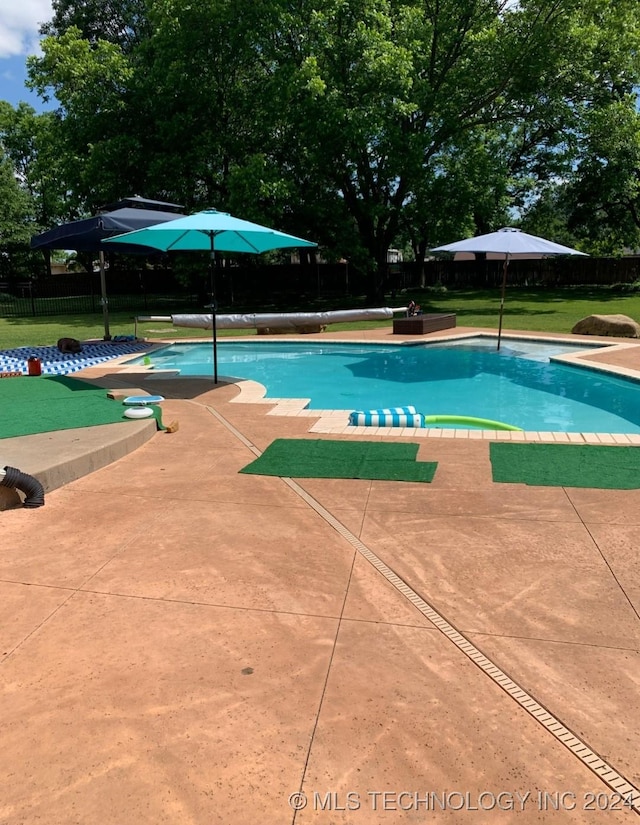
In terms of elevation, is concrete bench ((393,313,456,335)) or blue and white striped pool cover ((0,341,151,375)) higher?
concrete bench ((393,313,456,335))

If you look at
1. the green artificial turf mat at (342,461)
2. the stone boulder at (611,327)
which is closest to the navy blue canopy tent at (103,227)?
the green artificial turf mat at (342,461)

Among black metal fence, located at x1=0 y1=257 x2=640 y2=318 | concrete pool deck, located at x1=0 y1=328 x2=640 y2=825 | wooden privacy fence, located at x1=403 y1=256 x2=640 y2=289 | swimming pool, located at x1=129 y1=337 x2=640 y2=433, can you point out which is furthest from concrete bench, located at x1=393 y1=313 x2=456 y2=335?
wooden privacy fence, located at x1=403 y1=256 x2=640 y2=289

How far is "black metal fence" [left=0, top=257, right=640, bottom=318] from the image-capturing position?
2889 cm

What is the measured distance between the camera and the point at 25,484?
14.3 feet

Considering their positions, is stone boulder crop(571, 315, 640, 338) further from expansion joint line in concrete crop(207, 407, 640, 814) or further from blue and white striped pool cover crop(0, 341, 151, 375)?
expansion joint line in concrete crop(207, 407, 640, 814)

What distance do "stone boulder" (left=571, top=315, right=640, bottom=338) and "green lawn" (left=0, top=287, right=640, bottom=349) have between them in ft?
4.47

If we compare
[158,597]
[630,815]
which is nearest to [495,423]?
[158,597]

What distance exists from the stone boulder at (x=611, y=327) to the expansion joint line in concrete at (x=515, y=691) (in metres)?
12.9

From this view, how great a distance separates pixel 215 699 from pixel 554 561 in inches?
86.4

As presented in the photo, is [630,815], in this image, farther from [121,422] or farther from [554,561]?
[121,422]

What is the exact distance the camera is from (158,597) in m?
3.19

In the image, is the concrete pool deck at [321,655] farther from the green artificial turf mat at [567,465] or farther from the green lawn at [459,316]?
the green lawn at [459,316]

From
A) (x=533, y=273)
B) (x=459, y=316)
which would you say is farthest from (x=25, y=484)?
(x=533, y=273)

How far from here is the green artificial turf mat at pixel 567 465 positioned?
4867 mm
